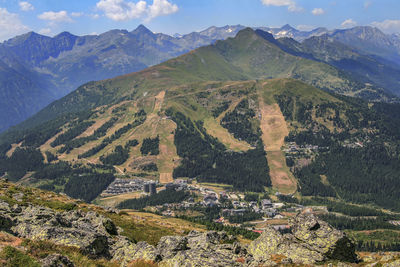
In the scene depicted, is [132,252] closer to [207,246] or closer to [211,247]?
[207,246]

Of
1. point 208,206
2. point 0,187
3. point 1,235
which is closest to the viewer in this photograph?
point 1,235

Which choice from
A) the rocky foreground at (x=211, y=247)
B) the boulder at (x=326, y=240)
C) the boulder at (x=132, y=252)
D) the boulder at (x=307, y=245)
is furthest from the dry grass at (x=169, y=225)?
the boulder at (x=326, y=240)

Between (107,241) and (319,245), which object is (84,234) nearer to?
(107,241)

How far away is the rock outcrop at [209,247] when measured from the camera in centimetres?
3578

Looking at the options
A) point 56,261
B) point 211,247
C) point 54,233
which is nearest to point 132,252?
point 54,233

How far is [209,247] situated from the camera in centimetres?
4362

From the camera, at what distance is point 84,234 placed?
40094 mm

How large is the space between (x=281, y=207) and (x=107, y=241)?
173 meters

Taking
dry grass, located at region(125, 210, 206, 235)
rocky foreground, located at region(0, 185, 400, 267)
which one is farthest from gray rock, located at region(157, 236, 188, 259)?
dry grass, located at region(125, 210, 206, 235)

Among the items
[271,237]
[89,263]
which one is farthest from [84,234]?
[271,237]

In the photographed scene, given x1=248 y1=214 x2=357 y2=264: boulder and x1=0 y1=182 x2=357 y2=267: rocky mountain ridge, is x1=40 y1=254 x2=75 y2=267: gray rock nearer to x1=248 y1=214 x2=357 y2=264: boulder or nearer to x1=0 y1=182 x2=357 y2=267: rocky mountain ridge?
x1=0 y1=182 x2=357 y2=267: rocky mountain ridge

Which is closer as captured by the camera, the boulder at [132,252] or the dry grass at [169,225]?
the boulder at [132,252]

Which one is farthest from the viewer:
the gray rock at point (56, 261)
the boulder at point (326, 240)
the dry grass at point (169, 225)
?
the dry grass at point (169, 225)

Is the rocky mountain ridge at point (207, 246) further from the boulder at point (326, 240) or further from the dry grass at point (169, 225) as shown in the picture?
the dry grass at point (169, 225)
